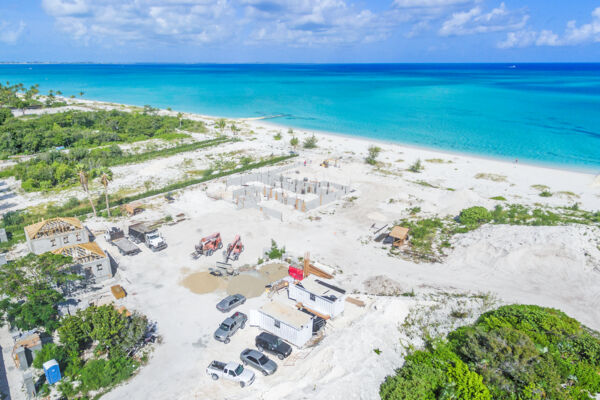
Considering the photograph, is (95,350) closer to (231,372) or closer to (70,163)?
(231,372)

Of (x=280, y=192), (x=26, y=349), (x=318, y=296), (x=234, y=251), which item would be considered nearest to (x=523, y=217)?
(x=280, y=192)

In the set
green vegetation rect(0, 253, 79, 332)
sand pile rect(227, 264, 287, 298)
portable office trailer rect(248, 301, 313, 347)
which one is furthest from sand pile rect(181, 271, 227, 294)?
green vegetation rect(0, 253, 79, 332)

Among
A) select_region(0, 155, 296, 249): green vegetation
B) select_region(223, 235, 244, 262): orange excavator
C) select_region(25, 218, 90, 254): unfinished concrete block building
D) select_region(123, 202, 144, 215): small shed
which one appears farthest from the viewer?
select_region(123, 202, 144, 215): small shed

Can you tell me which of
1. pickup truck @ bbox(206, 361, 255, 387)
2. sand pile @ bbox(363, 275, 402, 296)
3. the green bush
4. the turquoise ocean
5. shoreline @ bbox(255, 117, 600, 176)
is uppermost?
the turquoise ocean

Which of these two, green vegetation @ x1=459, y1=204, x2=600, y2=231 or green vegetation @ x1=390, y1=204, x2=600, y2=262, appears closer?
green vegetation @ x1=390, y1=204, x2=600, y2=262

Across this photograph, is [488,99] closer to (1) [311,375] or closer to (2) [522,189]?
(2) [522,189]

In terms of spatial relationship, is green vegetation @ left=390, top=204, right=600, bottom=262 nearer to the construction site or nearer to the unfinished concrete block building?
the construction site

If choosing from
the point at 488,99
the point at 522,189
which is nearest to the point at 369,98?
the point at 488,99
